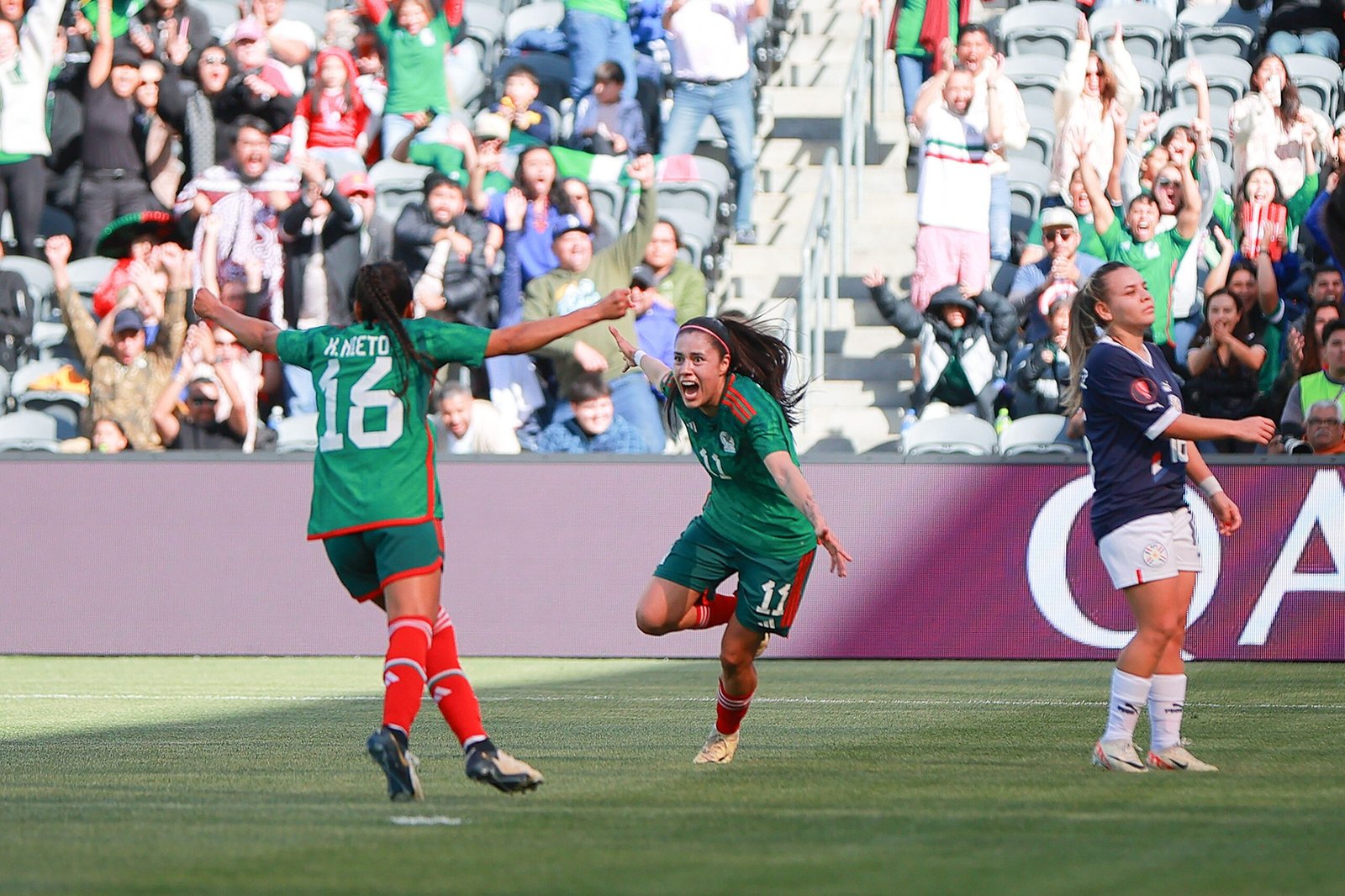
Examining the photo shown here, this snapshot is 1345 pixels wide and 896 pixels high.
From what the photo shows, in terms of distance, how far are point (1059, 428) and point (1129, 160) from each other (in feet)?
10.9

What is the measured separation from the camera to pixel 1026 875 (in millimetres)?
4602

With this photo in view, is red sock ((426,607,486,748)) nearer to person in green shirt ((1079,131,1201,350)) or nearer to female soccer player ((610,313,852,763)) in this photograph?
female soccer player ((610,313,852,763))

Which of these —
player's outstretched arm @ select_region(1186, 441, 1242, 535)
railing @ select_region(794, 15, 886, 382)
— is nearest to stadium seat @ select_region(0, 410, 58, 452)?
railing @ select_region(794, 15, 886, 382)

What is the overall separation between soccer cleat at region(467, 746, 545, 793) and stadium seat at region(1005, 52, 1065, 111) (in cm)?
1249

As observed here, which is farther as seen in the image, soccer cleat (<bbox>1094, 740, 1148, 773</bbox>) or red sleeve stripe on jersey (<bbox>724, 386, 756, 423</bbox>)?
red sleeve stripe on jersey (<bbox>724, 386, 756, 423</bbox>)

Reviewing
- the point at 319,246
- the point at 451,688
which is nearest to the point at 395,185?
the point at 319,246

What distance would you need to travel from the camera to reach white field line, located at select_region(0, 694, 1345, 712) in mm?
9766

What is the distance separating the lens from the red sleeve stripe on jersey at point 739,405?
7.30 meters

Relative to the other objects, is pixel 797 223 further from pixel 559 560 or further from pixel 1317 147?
pixel 559 560

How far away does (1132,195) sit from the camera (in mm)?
15477

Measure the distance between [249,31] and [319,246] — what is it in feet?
9.93

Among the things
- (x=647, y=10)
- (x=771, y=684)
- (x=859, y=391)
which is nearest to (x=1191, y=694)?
(x=771, y=684)

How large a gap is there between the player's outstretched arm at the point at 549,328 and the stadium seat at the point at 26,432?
8940 millimetres

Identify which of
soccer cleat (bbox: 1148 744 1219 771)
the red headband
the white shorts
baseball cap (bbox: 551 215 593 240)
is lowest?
soccer cleat (bbox: 1148 744 1219 771)
